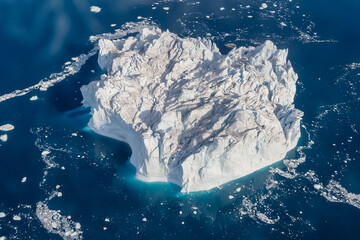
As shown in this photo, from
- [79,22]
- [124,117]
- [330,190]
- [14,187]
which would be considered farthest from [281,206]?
[79,22]

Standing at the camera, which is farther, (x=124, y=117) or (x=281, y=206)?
(x=124, y=117)

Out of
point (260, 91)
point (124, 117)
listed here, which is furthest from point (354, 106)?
point (124, 117)

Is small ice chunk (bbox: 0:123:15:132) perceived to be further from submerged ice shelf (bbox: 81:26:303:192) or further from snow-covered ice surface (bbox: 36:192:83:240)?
snow-covered ice surface (bbox: 36:192:83:240)

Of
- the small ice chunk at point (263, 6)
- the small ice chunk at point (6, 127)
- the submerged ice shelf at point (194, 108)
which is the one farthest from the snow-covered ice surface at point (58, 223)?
the small ice chunk at point (263, 6)

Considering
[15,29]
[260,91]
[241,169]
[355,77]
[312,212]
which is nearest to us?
[312,212]

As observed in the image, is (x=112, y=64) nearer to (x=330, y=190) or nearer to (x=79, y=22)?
(x=79, y=22)

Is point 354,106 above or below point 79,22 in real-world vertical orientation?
below

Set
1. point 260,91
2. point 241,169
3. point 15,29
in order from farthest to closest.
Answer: point 15,29 → point 260,91 → point 241,169

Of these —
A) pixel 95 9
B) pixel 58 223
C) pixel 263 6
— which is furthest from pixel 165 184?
pixel 263 6
